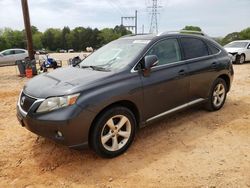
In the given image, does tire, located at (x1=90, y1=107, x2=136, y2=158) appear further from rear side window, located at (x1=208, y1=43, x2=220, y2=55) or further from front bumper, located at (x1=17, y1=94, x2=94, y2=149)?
rear side window, located at (x1=208, y1=43, x2=220, y2=55)

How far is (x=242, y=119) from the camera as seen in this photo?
5.13 meters

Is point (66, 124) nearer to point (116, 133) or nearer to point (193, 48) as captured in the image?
point (116, 133)

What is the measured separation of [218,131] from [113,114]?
83.1 inches

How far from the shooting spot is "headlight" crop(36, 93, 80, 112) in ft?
10.4

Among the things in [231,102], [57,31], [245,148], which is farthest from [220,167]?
[57,31]

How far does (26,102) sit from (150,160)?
1888mm

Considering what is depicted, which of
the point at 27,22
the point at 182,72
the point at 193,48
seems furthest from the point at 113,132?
the point at 27,22

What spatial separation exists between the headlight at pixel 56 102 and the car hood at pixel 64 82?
63 millimetres

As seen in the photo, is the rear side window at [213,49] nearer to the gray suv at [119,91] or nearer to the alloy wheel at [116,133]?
the gray suv at [119,91]

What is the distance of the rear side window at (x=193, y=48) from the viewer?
4.67 metres

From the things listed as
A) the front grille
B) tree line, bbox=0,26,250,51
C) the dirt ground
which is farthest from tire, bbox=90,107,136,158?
tree line, bbox=0,26,250,51

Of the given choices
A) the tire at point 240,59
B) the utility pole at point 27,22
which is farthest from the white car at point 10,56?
the tire at point 240,59

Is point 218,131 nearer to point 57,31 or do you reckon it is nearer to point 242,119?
point 242,119

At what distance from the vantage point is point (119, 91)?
3525 millimetres
